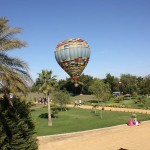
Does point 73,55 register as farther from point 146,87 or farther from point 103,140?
point 146,87

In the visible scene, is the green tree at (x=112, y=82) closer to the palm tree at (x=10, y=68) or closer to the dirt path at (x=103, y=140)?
the dirt path at (x=103, y=140)

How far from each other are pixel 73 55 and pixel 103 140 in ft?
30.6

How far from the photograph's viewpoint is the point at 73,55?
99.6 feet

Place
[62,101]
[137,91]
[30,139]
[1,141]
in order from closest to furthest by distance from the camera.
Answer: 1. [1,141]
2. [30,139]
3. [62,101]
4. [137,91]

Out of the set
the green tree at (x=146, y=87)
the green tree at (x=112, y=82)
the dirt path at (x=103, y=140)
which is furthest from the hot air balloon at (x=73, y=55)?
the green tree at (x=112, y=82)

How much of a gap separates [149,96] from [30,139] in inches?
2262

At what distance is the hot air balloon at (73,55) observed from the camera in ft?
99.9

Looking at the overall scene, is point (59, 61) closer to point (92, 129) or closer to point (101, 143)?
point (92, 129)

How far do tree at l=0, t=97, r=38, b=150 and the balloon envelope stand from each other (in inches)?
449

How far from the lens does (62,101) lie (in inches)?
1984

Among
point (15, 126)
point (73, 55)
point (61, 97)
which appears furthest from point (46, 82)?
point (15, 126)

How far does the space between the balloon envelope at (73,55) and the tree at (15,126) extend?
1140cm

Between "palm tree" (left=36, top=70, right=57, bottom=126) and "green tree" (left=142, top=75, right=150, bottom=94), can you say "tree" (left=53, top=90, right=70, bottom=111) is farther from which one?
"green tree" (left=142, top=75, right=150, bottom=94)

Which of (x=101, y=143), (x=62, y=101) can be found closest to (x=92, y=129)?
(x=101, y=143)
